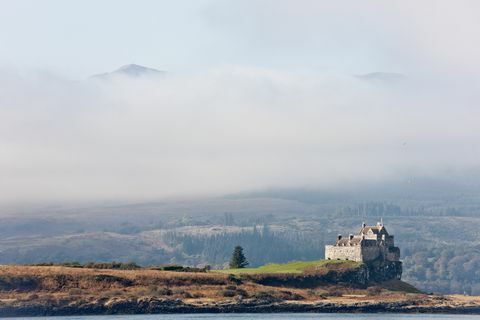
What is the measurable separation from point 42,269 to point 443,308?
228 feet

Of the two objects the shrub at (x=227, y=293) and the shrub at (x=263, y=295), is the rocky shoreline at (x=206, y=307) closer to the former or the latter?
the shrub at (x=263, y=295)

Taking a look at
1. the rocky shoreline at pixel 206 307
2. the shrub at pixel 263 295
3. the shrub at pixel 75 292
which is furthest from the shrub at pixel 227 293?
the shrub at pixel 75 292

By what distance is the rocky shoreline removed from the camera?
567ft

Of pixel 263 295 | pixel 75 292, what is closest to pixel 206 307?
pixel 263 295

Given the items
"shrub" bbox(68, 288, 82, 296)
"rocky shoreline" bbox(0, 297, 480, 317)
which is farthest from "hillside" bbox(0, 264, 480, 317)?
"shrub" bbox(68, 288, 82, 296)

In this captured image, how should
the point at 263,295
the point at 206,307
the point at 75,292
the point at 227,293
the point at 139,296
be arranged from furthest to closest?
the point at 263,295 → the point at 227,293 → the point at 139,296 → the point at 75,292 → the point at 206,307

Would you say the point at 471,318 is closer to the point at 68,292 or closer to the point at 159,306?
the point at 159,306

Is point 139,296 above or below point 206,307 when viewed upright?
above

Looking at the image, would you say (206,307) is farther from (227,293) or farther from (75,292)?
(75,292)

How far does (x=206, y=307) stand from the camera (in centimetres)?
18100

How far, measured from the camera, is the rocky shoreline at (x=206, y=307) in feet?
567

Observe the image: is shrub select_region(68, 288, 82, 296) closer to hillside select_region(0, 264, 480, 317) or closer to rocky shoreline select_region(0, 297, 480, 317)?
hillside select_region(0, 264, 480, 317)

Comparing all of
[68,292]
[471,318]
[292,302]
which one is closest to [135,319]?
[68,292]

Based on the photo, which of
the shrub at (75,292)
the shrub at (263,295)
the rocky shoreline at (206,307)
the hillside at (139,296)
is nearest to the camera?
the rocky shoreline at (206,307)
